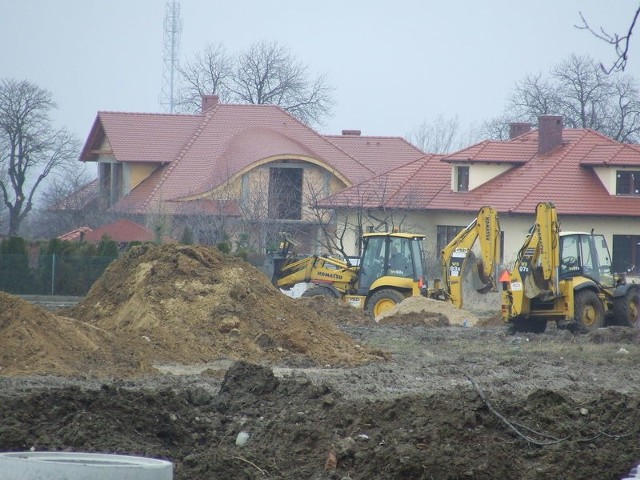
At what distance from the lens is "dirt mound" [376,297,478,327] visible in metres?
28.5

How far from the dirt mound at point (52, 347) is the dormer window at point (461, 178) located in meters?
32.9

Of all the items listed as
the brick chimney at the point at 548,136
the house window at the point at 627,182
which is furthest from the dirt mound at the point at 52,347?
the brick chimney at the point at 548,136

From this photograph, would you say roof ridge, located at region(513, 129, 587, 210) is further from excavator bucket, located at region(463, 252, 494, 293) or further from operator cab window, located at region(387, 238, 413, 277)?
operator cab window, located at region(387, 238, 413, 277)

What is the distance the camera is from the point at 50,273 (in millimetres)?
40438

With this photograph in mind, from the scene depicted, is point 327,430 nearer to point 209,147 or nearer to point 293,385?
point 293,385

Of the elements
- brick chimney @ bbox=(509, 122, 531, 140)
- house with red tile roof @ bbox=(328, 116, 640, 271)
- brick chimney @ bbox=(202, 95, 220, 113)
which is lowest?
house with red tile roof @ bbox=(328, 116, 640, 271)

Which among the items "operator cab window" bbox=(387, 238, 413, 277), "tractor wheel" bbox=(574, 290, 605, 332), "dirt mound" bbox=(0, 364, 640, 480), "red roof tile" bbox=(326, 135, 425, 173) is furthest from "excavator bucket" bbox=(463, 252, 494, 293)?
"red roof tile" bbox=(326, 135, 425, 173)

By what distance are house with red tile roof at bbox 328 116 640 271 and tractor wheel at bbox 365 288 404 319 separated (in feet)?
55.5

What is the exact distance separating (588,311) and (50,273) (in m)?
21.7

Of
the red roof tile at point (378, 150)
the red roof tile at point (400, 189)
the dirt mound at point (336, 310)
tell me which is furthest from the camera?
the red roof tile at point (378, 150)

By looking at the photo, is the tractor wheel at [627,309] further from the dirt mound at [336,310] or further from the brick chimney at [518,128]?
the brick chimney at [518,128]

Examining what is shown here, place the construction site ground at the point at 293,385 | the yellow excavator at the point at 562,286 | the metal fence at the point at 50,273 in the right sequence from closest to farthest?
the construction site ground at the point at 293,385 < the yellow excavator at the point at 562,286 < the metal fence at the point at 50,273

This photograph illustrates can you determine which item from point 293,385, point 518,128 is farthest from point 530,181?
point 293,385

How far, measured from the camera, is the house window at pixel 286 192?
5381 centimetres
